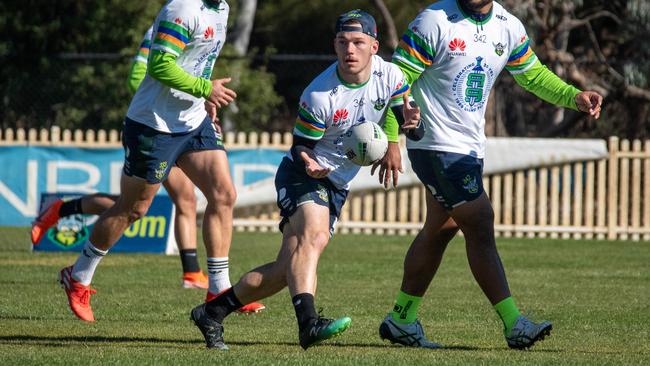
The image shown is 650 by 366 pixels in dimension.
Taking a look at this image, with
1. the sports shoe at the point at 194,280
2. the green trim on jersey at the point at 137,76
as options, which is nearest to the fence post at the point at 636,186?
the sports shoe at the point at 194,280

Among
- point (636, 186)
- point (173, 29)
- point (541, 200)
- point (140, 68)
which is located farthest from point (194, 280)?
point (636, 186)

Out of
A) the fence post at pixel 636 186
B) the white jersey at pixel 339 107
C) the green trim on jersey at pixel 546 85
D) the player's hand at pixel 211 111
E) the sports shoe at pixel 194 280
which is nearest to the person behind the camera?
the white jersey at pixel 339 107

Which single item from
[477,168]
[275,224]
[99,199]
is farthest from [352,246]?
[477,168]

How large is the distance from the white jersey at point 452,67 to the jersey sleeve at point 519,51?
10 cm

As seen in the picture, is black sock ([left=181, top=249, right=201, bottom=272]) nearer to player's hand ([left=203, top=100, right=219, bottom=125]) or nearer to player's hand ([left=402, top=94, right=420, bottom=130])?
player's hand ([left=203, top=100, right=219, bottom=125])

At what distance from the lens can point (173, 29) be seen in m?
7.70

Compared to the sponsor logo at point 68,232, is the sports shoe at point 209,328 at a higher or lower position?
higher

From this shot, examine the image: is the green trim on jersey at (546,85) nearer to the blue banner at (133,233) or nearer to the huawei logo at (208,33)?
the huawei logo at (208,33)

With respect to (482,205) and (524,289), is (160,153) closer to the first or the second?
(482,205)

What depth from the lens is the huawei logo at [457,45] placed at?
23.1ft

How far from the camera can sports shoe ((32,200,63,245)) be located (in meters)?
10.9

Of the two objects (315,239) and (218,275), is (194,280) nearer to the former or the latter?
(218,275)

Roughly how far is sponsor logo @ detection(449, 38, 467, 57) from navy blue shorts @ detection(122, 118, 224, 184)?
6.42ft

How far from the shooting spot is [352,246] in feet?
52.4
